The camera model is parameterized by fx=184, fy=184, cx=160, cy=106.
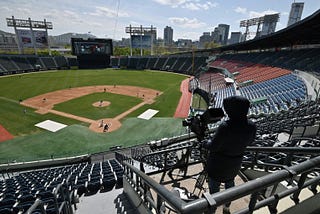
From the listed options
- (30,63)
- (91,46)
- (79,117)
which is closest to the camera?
(79,117)

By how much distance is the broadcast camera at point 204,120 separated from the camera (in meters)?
3.22

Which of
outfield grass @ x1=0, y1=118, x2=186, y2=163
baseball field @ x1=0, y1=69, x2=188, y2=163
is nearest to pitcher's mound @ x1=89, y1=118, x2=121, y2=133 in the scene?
baseball field @ x1=0, y1=69, x2=188, y2=163

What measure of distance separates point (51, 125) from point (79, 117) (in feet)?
10.9

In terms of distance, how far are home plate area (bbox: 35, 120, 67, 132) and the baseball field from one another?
1.83 feet

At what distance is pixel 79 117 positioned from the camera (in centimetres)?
2338

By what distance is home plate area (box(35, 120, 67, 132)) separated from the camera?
20.2m

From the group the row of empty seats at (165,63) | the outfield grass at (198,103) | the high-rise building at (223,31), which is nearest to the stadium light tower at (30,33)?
the row of empty seats at (165,63)

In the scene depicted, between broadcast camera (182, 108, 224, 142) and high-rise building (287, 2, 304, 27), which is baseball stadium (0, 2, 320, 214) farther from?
high-rise building (287, 2, 304, 27)

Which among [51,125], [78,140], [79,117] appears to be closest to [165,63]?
[79,117]

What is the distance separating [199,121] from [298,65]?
3244 cm

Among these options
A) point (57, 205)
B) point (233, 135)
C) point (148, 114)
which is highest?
point (233, 135)

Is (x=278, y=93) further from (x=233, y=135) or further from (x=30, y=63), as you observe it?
(x=30, y=63)

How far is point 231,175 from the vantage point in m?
2.92

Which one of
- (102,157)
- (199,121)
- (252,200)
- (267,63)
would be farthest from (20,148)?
(267,63)
